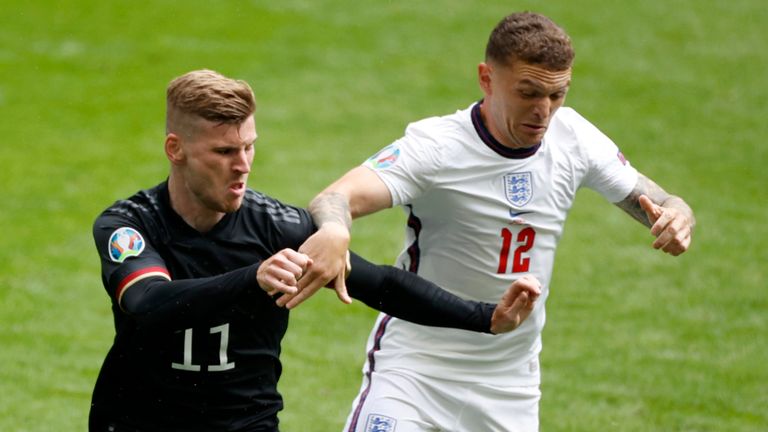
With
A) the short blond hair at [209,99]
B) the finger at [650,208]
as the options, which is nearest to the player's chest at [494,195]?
the finger at [650,208]

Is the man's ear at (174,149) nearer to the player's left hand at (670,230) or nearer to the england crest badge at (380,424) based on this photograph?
the england crest badge at (380,424)

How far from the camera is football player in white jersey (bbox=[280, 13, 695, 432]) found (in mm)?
5871

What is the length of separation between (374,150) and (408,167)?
1038 cm

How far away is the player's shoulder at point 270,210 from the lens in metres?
5.37

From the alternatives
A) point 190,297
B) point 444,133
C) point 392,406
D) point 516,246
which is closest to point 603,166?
point 516,246

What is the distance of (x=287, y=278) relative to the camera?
14.9ft

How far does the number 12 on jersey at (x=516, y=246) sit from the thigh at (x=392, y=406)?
2.26ft

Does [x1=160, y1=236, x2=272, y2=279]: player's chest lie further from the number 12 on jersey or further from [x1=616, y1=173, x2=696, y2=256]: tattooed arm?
[x1=616, y1=173, x2=696, y2=256]: tattooed arm

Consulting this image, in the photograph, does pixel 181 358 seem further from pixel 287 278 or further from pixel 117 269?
pixel 287 278

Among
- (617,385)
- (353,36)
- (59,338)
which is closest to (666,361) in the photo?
(617,385)

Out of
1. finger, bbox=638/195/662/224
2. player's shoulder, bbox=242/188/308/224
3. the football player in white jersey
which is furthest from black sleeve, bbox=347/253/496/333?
finger, bbox=638/195/662/224

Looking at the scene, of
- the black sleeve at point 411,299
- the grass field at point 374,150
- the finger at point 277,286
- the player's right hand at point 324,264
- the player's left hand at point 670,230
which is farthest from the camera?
the grass field at point 374,150

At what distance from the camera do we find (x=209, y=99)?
199 inches

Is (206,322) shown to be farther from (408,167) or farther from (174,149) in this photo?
(408,167)
